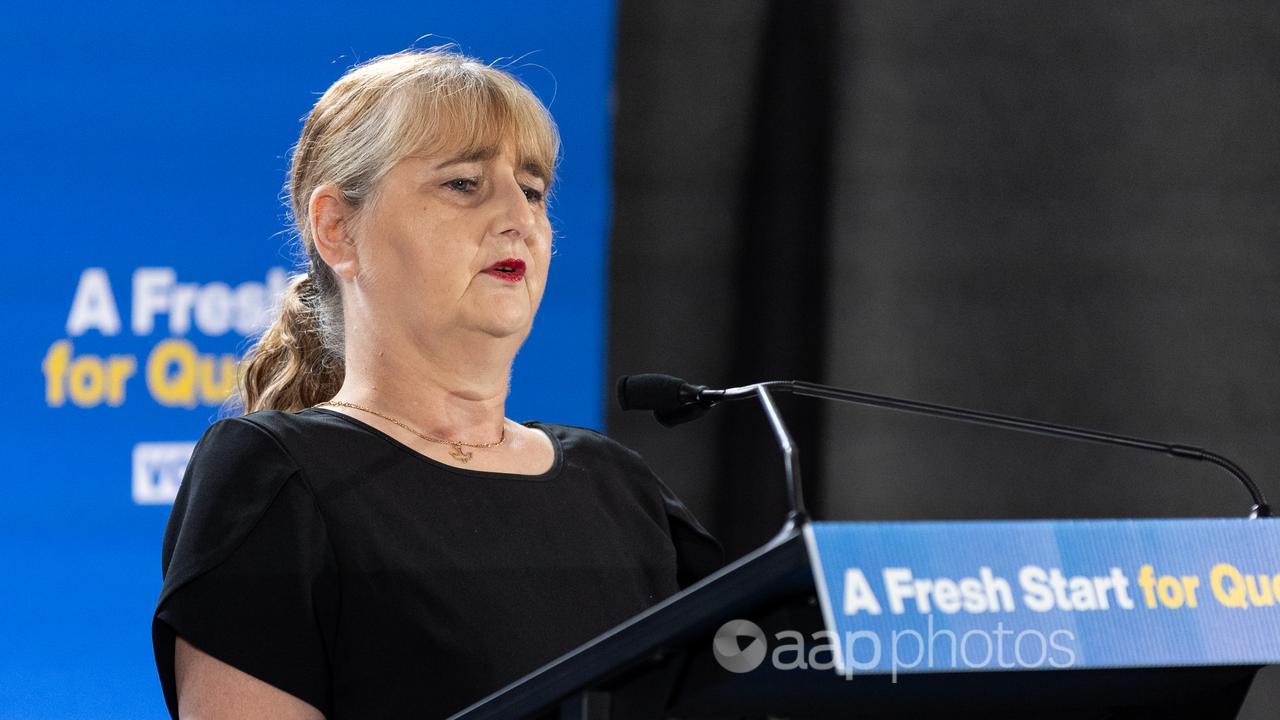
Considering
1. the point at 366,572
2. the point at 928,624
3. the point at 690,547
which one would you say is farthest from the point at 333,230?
the point at 928,624

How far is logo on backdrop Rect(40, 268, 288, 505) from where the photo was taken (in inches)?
84.3

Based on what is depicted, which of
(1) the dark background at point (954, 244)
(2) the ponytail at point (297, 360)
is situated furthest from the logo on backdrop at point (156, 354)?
(1) the dark background at point (954, 244)

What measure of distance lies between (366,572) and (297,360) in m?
0.46

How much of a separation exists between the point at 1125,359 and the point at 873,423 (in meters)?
0.46

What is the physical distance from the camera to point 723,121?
240 centimetres

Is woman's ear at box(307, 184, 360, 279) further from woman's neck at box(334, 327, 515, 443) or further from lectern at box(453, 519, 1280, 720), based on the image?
lectern at box(453, 519, 1280, 720)

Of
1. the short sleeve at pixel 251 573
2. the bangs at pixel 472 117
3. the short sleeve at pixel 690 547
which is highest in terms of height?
the bangs at pixel 472 117

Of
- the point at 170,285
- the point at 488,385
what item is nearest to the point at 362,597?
the point at 488,385

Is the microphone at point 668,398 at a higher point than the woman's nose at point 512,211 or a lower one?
lower

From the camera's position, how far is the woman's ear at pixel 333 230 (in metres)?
1.58

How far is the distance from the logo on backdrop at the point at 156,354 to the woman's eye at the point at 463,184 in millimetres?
761

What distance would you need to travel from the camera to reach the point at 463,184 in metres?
1.54

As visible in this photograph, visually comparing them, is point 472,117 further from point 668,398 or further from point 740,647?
point 740,647
